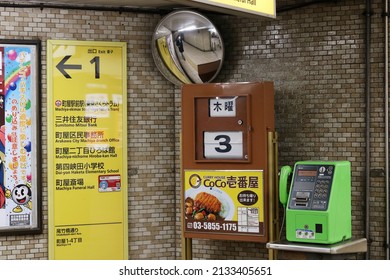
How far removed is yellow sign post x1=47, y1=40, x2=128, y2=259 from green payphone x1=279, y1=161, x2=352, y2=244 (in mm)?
2793

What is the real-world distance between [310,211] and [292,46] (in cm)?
254

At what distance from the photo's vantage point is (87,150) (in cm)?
990

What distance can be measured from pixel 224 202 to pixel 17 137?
9.24 ft

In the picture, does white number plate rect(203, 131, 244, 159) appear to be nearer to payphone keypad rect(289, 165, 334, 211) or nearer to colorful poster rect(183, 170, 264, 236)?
colorful poster rect(183, 170, 264, 236)

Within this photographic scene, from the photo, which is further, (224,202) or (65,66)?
(65,66)

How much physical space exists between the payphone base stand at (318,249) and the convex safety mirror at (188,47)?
2.74 metres

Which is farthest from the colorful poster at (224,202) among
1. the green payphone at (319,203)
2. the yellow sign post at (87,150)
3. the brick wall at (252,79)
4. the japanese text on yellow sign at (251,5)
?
the japanese text on yellow sign at (251,5)

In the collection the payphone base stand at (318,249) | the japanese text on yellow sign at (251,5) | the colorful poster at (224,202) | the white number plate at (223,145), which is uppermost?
the japanese text on yellow sign at (251,5)

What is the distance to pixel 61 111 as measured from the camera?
978cm

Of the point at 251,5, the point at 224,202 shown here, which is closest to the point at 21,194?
the point at 224,202

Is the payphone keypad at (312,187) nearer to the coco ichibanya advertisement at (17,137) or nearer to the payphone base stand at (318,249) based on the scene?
the payphone base stand at (318,249)

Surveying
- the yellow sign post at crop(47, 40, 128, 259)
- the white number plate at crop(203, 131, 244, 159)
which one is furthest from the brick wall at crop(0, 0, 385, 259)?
the white number plate at crop(203, 131, 244, 159)

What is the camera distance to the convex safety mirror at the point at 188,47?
972 centimetres

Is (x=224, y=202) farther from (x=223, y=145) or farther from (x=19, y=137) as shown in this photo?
(x=19, y=137)
